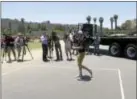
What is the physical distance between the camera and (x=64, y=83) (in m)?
10.1

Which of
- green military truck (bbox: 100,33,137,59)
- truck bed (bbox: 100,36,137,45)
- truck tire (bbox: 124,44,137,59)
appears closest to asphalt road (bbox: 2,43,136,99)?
truck tire (bbox: 124,44,137,59)

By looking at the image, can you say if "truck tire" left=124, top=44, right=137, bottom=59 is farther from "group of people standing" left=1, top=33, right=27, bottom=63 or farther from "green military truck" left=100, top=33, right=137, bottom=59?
"group of people standing" left=1, top=33, right=27, bottom=63

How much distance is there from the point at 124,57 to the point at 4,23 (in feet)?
157

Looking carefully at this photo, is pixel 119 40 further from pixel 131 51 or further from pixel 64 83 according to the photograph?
pixel 64 83

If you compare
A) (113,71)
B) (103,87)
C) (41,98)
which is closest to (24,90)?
(41,98)

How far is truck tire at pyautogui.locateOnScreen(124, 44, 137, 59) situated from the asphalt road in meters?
4.24

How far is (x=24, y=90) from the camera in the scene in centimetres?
902

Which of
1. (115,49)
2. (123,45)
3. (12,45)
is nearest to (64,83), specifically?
(12,45)

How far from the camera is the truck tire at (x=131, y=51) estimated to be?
59.0 ft

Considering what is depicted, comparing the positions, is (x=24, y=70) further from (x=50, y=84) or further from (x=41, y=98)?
(x=41, y=98)

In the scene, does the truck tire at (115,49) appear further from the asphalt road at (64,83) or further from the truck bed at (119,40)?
the asphalt road at (64,83)

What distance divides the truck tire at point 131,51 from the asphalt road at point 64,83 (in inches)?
167

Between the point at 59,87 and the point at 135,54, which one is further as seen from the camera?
the point at 135,54

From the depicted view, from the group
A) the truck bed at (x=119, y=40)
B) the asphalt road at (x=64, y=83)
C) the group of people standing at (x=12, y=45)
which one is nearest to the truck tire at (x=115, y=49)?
the truck bed at (x=119, y=40)
